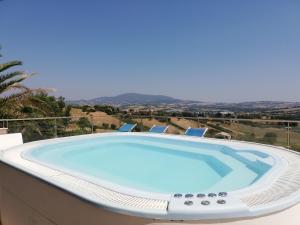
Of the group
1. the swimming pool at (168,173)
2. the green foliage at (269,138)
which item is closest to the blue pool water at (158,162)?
the swimming pool at (168,173)

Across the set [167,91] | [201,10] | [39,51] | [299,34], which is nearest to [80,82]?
[39,51]

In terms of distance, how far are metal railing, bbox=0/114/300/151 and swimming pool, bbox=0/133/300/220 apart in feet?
2.47

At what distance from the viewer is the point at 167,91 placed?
21.5 meters

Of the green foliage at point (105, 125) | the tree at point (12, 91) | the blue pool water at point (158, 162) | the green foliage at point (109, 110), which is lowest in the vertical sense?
the blue pool water at point (158, 162)

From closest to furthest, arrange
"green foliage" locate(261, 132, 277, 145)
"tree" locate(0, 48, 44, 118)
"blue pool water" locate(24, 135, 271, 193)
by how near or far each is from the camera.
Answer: "blue pool water" locate(24, 135, 271, 193) < "green foliage" locate(261, 132, 277, 145) < "tree" locate(0, 48, 44, 118)

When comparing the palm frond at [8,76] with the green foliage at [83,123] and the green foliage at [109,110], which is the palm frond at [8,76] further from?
the green foliage at [109,110]

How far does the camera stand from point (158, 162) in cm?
547

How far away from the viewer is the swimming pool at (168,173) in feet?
6.48

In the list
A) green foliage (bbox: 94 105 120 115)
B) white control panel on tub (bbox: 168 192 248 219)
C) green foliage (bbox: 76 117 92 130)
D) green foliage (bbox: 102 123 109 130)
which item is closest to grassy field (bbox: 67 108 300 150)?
green foliage (bbox: 76 117 92 130)

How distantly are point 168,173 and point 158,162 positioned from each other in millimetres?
A: 805

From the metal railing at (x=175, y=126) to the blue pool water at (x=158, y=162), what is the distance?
91 cm

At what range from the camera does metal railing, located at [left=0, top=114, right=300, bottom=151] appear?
5.45m

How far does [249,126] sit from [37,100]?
7.50 meters

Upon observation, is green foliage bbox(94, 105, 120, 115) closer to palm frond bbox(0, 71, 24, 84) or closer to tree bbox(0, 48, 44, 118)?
tree bbox(0, 48, 44, 118)
